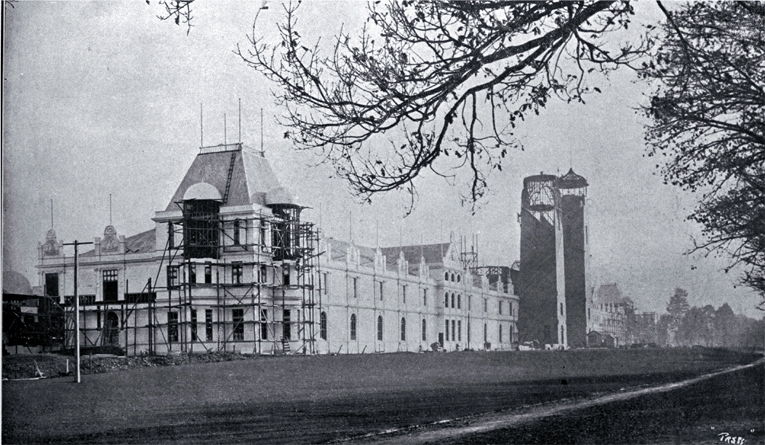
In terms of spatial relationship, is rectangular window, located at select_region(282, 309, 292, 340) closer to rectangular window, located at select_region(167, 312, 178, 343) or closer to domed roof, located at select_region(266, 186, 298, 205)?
rectangular window, located at select_region(167, 312, 178, 343)

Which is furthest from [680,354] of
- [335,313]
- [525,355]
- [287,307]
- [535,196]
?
[335,313]

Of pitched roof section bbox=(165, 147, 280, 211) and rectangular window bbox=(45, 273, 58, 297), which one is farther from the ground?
pitched roof section bbox=(165, 147, 280, 211)

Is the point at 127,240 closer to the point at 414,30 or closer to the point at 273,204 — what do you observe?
the point at 273,204

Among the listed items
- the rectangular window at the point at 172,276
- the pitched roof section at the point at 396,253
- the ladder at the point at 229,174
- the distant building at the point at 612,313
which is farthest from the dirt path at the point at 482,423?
the rectangular window at the point at 172,276

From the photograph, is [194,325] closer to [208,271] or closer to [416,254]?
[208,271]

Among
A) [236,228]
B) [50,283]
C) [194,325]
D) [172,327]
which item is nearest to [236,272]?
[236,228]

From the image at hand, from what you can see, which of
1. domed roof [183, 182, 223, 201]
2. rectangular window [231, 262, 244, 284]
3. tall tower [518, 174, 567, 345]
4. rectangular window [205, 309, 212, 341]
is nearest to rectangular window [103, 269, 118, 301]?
domed roof [183, 182, 223, 201]
